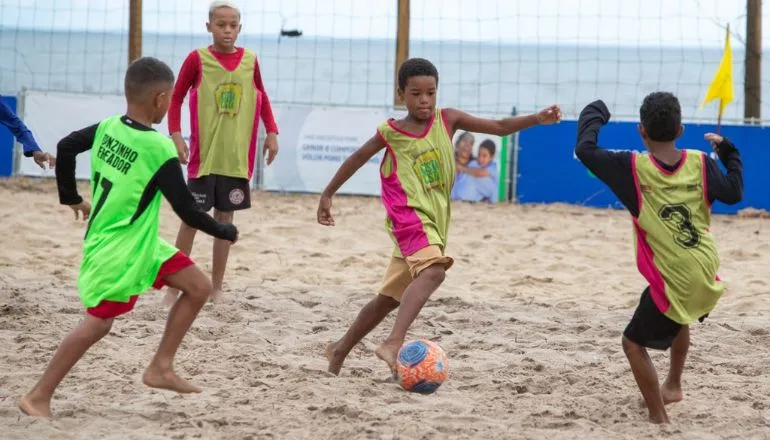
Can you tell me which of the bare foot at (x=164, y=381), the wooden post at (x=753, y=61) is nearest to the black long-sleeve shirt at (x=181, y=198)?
the bare foot at (x=164, y=381)

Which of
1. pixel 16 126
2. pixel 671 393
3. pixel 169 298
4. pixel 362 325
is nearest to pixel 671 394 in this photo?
pixel 671 393

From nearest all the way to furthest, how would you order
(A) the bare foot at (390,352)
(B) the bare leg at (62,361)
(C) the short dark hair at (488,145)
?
(B) the bare leg at (62,361), (A) the bare foot at (390,352), (C) the short dark hair at (488,145)

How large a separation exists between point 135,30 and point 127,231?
29.5ft

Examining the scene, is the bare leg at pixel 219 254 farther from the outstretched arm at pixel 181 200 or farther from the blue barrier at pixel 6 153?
the blue barrier at pixel 6 153

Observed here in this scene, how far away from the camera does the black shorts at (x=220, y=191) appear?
628 cm

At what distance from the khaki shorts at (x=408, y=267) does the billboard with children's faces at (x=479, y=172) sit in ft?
23.8

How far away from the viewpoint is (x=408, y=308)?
4.52m

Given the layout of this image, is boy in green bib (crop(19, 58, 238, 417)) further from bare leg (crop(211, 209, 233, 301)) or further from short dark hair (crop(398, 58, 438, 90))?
bare leg (crop(211, 209, 233, 301))

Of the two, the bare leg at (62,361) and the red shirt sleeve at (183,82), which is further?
the red shirt sleeve at (183,82)

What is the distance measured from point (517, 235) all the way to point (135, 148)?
242 inches

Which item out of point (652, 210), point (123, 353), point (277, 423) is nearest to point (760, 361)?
point (652, 210)

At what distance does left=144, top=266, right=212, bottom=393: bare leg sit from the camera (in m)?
3.99

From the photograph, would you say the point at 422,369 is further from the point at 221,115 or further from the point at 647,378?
the point at 221,115

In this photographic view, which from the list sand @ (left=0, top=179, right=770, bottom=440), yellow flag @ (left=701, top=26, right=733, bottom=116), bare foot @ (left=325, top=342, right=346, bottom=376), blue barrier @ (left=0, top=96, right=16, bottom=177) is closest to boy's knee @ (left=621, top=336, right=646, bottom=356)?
sand @ (left=0, top=179, right=770, bottom=440)
